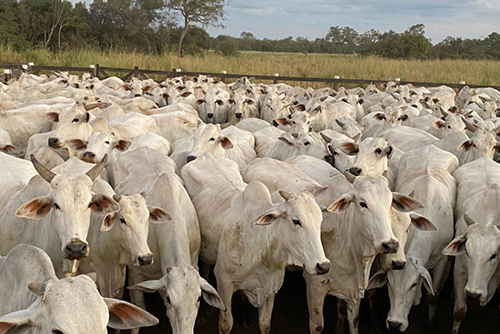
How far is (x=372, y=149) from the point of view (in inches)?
236

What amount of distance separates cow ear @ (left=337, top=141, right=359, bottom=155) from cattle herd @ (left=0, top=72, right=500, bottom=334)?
1cm

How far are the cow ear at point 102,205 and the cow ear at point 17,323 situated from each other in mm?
1469

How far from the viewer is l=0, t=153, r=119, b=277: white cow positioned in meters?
3.85

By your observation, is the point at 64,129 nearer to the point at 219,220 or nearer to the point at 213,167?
the point at 213,167

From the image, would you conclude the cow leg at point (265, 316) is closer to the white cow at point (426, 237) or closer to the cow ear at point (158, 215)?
the white cow at point (426, 237)

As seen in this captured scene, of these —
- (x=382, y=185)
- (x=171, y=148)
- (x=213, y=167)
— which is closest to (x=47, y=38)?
(x=171, y=148)

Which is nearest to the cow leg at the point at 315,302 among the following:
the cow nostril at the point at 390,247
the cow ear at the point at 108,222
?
the cow nostril at the point at 390,247

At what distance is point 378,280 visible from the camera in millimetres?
4914

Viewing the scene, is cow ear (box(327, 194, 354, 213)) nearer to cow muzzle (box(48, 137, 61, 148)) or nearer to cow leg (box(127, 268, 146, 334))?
cow leg (box(127, 268, 146, 334))

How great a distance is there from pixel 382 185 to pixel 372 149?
161 centimetres

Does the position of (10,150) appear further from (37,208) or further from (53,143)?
(37,208)

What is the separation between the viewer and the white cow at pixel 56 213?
3.85 metres

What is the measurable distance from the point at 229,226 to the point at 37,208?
1.62 metres

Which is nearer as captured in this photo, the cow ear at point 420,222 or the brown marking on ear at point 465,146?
the cow ear at point 420,222
